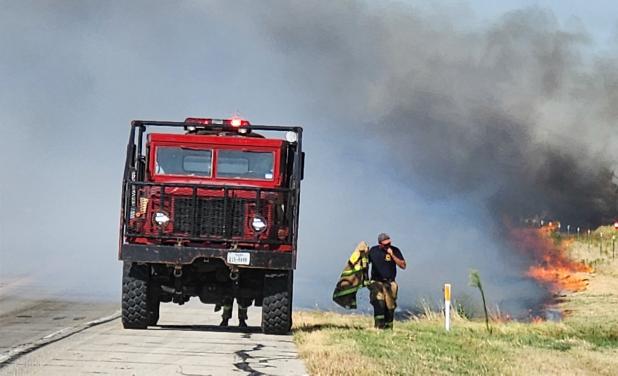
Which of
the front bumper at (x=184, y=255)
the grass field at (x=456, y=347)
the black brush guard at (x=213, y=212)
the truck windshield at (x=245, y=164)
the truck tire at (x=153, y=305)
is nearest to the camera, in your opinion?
the grass field at (x=456, y=347)

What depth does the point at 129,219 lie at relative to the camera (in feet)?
57.6

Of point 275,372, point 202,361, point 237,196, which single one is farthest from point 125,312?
point 275,372

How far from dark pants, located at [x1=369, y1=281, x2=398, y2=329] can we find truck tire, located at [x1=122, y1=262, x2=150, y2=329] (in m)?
3.97

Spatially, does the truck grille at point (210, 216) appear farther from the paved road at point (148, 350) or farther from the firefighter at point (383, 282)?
the firefighter at point (383, 282)

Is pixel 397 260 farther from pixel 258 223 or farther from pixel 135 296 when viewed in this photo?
pixel 135 296

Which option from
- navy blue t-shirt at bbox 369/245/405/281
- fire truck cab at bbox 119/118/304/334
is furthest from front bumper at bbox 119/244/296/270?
navy blue t-shirt at bbox 369/245/405/281

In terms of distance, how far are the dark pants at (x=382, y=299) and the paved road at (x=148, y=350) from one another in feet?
6.98

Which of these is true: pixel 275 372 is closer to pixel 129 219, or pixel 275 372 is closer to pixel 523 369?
pixel 523 369

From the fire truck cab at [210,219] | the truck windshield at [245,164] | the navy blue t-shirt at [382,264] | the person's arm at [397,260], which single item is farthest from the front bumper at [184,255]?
the person's arm at [397,260]

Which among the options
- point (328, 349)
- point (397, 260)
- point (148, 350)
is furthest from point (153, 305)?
point (328, 349)

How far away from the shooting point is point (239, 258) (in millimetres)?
17156

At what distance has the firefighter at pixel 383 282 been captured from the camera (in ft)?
63.1

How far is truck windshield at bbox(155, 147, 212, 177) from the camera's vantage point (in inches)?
719

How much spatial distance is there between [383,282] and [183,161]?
4062 mm
